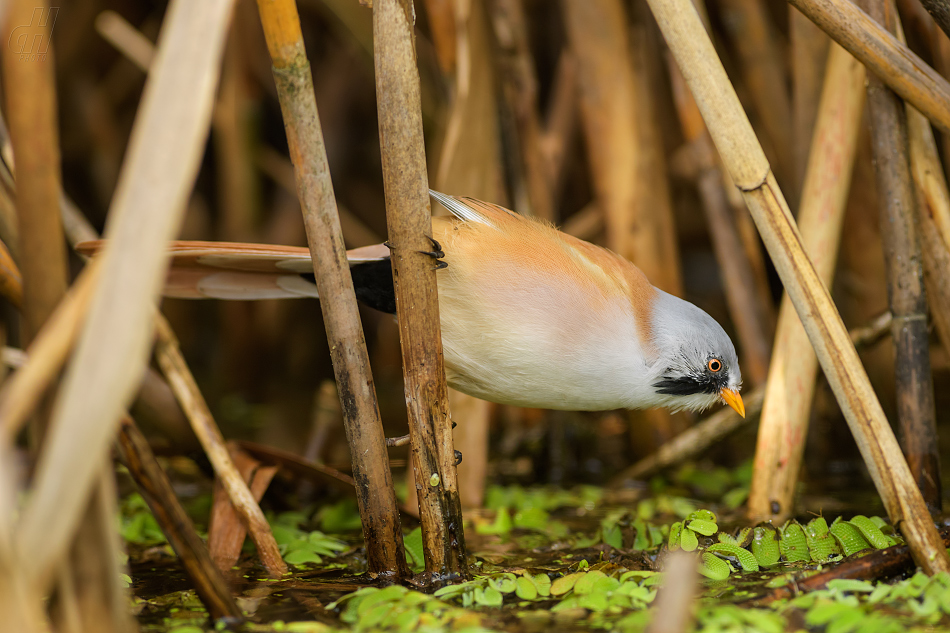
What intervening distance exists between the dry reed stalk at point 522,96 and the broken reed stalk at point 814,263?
1.53m

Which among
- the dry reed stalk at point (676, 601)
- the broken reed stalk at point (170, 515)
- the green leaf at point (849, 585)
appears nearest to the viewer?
the dry reed stalk at point (676, 601)

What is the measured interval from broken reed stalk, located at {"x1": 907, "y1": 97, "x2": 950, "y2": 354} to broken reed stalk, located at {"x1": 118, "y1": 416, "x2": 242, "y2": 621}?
2273 millimetres

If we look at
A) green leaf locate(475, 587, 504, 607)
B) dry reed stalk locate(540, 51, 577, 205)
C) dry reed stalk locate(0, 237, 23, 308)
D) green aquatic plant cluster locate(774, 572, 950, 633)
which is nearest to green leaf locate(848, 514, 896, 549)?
green aquatic plant cluster locate(774, 572, 950, 633)

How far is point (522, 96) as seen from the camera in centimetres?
387

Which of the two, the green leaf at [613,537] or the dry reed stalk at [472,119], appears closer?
the green leaf at [613,537]

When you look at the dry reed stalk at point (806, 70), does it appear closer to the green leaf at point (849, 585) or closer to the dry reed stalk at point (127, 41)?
the green leaf at point (849, 585)

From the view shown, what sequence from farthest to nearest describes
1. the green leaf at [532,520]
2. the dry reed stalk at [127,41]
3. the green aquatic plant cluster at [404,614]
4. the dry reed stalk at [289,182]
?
the dry reed stalk at [289,182] → the dry reed stalk at [127,41] → the green leaf at [532,520] → the green aquatic plant cluster at [404,614]

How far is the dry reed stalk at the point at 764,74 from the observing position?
12.0 ft

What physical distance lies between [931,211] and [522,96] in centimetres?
201

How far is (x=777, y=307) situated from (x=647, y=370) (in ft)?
9.96

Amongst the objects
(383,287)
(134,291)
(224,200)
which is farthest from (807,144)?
(224,200)

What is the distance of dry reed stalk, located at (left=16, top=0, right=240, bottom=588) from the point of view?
1131mm

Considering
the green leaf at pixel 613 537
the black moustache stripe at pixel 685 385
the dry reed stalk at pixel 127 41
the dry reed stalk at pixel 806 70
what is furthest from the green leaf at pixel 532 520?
the dry reed stalk at pixel 127 41

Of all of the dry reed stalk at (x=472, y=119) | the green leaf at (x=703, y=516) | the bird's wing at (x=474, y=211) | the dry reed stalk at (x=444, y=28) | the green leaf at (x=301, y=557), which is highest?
the dry reed stalk at (x=444, y=28)
